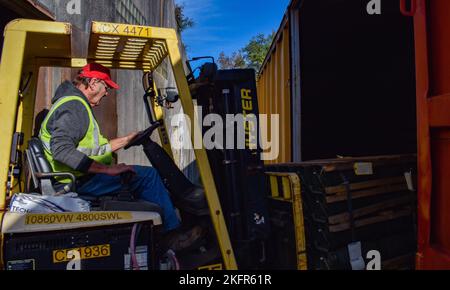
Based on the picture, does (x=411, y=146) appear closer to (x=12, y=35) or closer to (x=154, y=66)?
(x=154, y=66)

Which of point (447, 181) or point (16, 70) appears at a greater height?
point (16, 70)

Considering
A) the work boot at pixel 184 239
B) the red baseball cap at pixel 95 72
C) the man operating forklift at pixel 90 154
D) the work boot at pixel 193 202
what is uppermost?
the red baseball cap at pixel 95 72

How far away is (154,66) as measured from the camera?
3.23 m

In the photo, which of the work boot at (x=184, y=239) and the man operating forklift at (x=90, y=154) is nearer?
the man operating forklift at (x=90, y=154)

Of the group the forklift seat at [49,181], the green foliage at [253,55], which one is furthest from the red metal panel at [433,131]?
the green foliage at [253,55]

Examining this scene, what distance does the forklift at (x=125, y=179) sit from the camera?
2230 millimetres

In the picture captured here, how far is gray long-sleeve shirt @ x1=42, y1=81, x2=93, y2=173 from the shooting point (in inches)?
95.0

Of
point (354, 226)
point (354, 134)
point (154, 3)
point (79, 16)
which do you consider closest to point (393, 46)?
point (354, 134)

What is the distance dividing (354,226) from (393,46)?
3.23 m

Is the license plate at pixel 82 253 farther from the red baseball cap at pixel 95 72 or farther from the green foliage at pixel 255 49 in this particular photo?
the green foliage at pixel 255 49

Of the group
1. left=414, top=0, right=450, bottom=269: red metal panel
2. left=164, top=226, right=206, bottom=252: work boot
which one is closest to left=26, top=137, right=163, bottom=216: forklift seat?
left=164, top=226, right=206, bottom=252: work boot

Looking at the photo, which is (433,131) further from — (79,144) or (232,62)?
(232,62)

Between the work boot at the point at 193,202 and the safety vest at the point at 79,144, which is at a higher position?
the safety vest at the point at 79,144

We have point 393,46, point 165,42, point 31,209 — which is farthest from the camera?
point 393,46
